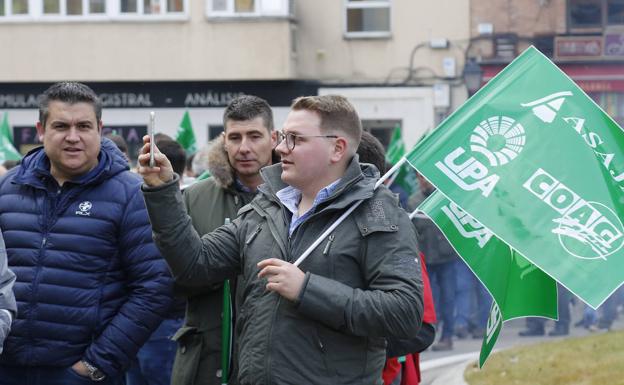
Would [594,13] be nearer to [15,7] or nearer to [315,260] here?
[15,7]

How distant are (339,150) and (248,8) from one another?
22956 millimetres

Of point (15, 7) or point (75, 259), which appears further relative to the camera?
point (15, 7)

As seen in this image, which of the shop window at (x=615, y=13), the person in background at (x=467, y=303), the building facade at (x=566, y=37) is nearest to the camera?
the person in background at (x=467, y=303)

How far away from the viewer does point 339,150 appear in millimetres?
4922

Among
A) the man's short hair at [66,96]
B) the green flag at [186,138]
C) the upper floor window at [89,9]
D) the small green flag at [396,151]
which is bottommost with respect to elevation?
the small green flag at [396,151]

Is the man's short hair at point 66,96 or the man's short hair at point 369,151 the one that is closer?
the man's short hair at point 66,96

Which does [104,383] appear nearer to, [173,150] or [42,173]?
[42,173]

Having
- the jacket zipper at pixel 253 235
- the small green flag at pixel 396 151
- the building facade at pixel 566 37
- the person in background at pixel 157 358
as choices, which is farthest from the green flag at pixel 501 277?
the building facade at pixel 566 37

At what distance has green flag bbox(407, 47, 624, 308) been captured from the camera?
539cm

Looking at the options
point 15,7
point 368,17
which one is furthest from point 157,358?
point 15,7

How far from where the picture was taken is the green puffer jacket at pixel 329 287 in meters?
4.63

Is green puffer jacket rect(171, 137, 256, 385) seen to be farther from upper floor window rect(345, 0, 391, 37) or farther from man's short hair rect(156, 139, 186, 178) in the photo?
upper floor window rect(345, 0, 391, 37)

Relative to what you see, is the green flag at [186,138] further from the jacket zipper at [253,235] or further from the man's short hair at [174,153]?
the jacket zipper at [253,235]

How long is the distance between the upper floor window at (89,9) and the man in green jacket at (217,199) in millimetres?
21757
